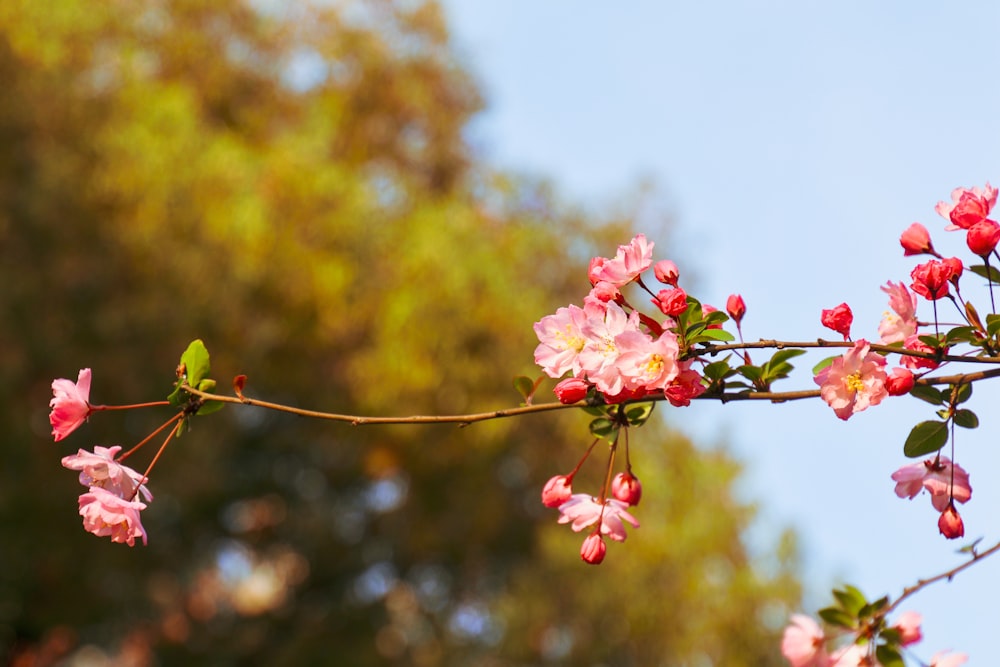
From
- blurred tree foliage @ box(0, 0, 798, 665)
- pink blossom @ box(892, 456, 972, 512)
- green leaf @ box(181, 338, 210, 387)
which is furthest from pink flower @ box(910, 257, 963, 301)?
blurred tree foliage @ box(0, 0, 798, 665)

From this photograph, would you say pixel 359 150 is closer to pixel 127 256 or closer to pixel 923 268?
pixel 127 256

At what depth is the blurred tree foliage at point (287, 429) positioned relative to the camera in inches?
387

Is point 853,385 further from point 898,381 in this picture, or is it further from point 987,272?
point 987,272

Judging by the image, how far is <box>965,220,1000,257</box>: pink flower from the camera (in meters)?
1.40

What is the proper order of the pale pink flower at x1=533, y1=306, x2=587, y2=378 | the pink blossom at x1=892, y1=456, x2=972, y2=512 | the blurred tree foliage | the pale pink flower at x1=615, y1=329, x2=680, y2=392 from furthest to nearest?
the blurred tree foliage → the pink blossom at x1=892, y1=456, x2=972, y2=512 → the pale pink flower at x1=533, y1=306, x2=587, y2=378 → the pale pink flower at x1=615, y1=329, x2=680, y2=392

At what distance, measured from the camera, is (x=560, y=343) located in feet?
4.83

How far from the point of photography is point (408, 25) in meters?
17.3

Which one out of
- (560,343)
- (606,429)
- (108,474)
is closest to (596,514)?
(606,429)

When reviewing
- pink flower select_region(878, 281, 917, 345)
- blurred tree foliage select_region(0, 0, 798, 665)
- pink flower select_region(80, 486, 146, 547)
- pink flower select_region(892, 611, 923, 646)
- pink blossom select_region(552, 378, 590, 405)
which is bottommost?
pink flower select_region(80, 486, 146, 547)

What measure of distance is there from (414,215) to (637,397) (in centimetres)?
1278

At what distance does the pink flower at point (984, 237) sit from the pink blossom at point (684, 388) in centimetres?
39

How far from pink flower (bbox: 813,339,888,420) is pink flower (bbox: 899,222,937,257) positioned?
219 millimetres

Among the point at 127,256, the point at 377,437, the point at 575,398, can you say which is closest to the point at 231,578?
the point at 377,437

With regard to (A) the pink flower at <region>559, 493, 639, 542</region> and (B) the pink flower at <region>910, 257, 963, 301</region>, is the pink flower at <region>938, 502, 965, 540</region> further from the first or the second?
(A) the pink flower at <region>559, 493, 639, 542</region>
